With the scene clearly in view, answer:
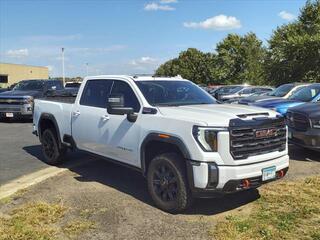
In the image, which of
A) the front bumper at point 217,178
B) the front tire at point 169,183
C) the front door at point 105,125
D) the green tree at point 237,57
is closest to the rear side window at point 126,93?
the front door at point 105,125

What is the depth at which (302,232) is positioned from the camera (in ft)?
17.5

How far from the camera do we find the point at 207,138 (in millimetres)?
5680

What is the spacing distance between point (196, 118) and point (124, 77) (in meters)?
1.96

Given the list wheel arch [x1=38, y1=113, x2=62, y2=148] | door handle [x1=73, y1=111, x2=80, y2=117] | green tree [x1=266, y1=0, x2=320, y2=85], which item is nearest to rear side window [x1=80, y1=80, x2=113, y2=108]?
door handle [x1=73, y1=111, x2=80, y2=117]

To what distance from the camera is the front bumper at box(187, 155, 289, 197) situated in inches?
221

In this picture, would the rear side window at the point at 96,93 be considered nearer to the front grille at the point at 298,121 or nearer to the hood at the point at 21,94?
the front grille at the point at 298,121

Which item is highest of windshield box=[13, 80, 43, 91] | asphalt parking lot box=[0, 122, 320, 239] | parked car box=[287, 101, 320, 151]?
windshield box=[13, 80, 43, 91]

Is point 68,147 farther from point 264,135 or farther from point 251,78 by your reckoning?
point 251,78

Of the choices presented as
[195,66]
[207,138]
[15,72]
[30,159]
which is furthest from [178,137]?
[15,72]

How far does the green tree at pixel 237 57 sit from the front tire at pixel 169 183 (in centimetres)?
5482

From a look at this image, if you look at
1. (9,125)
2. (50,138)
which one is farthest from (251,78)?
(50,138)

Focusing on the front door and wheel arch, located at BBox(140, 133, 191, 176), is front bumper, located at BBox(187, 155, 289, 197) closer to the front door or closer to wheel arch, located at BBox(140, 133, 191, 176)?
wheel arch, located at BBox(140, 133, 191, 176)

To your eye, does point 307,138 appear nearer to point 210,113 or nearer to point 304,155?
point 304,155

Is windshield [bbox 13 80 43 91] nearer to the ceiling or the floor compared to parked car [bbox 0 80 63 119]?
nearer to the ceiling
